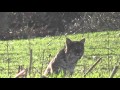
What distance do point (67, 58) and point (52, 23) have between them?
28.5 ft

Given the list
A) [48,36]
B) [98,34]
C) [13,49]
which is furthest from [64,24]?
[13,49]

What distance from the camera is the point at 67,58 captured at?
6516mm

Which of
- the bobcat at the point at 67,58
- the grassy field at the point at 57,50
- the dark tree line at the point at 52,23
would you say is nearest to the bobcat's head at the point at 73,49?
the bobcat at the point at 67,58

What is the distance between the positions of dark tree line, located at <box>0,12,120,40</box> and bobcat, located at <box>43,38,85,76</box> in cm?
697

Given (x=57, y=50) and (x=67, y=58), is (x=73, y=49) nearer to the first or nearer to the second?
(x=67, y=58)

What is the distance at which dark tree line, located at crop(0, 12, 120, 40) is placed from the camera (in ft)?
46.5

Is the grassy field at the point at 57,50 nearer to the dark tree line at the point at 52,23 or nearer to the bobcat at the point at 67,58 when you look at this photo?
the bobcat at the point at 67,58

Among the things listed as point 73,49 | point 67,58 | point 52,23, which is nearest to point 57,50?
point 73,49

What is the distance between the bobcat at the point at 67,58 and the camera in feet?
19.6

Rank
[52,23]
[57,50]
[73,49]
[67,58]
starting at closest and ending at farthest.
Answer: [67,58], [73,49], [57,50], [52,23]

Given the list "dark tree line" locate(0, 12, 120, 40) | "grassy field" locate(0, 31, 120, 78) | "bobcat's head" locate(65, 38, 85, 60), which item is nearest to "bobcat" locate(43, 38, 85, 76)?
"bobcat's head" locate(65, 38, 85, 60)

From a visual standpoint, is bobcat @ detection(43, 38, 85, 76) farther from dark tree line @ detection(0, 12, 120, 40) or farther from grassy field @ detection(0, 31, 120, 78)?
dark tree line @ detection(0, 12, 120, 40)
